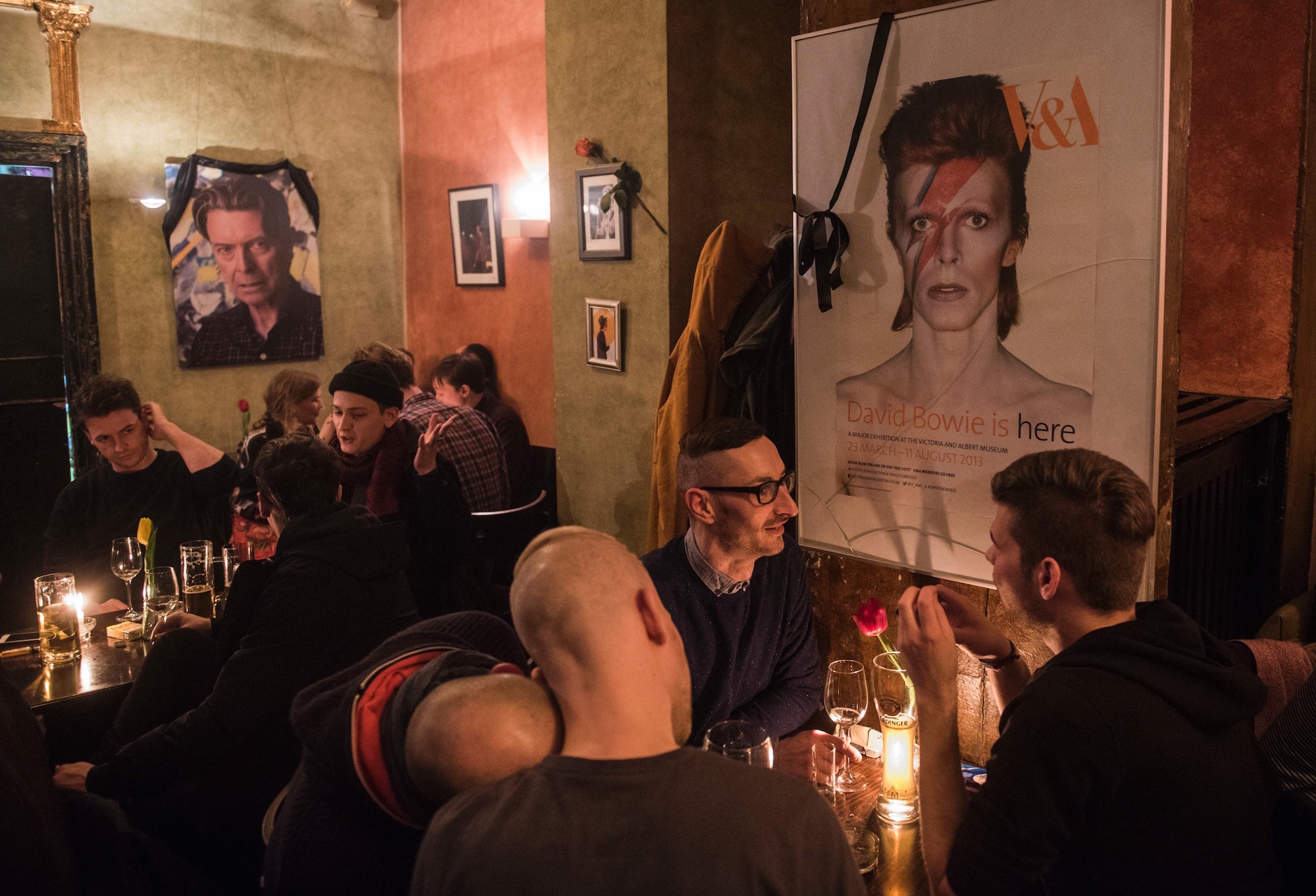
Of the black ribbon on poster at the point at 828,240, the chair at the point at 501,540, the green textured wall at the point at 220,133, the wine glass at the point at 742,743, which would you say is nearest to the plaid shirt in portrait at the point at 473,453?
the chair at the point at 501,540

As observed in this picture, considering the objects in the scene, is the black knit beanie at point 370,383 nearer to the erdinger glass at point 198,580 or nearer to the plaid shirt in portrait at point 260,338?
the erdinger glass at point 198,580

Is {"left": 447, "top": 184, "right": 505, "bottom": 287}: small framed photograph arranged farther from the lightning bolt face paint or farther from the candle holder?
the candle holder

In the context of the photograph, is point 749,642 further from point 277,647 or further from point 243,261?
point 243,261

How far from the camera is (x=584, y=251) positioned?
3898 millimetres

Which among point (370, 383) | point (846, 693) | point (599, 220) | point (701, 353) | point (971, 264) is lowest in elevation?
point (846, 693)

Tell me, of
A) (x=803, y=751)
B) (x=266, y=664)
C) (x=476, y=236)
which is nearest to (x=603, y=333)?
(x=266, y=664)

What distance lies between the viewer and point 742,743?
1511 mm

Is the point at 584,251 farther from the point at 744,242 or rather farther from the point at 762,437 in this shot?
the point at 762,437

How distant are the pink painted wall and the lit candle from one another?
421cm

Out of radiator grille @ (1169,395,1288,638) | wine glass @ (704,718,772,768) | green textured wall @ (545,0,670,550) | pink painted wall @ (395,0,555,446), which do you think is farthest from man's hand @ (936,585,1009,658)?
pink painted wall @ (395,0,555,446)

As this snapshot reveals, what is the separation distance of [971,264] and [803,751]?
1.07m

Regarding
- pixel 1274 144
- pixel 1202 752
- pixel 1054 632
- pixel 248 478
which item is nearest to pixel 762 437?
pixel 1054 632

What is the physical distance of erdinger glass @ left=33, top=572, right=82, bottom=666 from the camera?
2715 mm

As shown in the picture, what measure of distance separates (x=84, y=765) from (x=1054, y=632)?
2.29 meters
